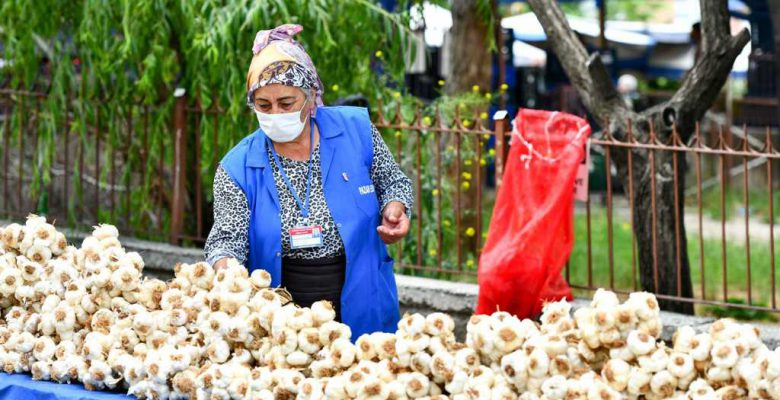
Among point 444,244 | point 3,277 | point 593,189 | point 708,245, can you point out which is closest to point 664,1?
point 593,189

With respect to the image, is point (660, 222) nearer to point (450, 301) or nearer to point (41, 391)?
point (450, 301)

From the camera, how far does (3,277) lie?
3521 mm

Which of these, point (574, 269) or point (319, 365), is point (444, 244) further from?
point (319, 365)

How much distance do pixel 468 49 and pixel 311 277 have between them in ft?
17.2

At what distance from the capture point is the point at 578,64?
6742 mm

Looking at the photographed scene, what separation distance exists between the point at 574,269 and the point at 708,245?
87.8 inches

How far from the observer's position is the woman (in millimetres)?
3770

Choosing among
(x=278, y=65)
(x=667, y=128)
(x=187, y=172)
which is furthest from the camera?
(x=187, y=172)

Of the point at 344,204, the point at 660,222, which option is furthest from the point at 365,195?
the point at 660,222

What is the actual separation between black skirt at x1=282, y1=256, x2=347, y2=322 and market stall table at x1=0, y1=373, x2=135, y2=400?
33.6 inches

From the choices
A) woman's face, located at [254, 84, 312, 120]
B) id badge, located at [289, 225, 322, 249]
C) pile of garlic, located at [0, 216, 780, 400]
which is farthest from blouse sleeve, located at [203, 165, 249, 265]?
pile of garlic, located at [0, 216, 780, 400]

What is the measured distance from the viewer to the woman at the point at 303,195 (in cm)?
377

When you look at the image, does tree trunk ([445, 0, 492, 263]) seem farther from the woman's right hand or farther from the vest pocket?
the woman's right hand

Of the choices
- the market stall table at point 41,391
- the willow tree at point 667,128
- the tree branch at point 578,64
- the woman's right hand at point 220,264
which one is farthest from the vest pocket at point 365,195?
the tree branch at point 578,64
